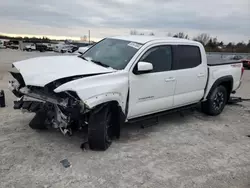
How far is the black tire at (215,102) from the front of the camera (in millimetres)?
6395

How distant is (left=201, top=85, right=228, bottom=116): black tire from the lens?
6395 mm

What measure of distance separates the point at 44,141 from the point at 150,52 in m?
2.47

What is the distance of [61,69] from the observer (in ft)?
13.1

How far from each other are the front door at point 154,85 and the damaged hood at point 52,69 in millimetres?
584

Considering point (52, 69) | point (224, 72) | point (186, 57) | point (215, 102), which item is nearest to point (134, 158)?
point (52, 69)

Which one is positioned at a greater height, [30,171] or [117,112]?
[117,112]

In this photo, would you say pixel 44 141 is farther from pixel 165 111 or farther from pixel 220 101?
pixel 220 101

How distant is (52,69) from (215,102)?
4.31 m

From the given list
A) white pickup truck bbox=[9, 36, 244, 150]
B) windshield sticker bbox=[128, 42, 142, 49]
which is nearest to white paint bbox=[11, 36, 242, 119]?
white pickup truck bbox=[9, 36, 244, 150]

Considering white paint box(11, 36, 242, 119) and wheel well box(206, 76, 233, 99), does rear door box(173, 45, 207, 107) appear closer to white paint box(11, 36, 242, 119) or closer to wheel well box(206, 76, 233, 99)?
white paint box(11, 36, 242, 119)

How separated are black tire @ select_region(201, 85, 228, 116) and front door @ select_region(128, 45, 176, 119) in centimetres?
158

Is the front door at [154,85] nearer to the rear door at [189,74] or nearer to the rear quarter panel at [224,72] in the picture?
the rear door at [189,74]

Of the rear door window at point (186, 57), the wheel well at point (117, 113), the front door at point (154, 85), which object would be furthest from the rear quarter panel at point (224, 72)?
the wheel well at point (117, 113)

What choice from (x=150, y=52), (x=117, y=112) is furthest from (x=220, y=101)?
(x=117, y=112)
